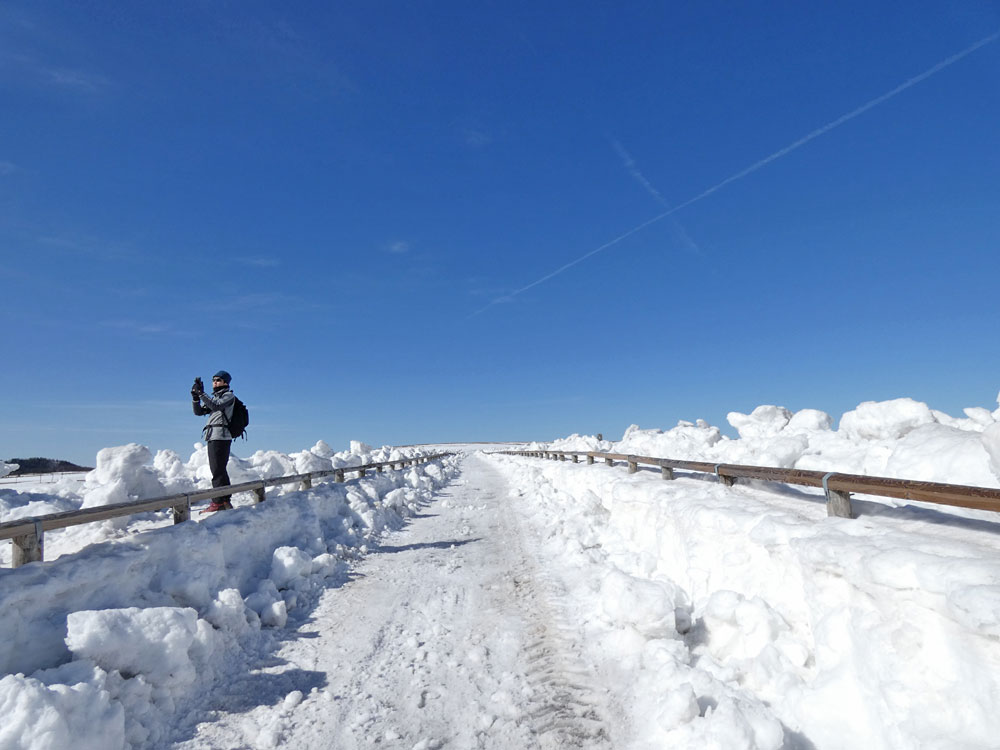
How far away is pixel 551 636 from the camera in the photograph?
4852 millimetres

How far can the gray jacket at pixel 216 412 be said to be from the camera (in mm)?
8062

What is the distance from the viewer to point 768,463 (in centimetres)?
866

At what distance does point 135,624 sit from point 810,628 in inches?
185

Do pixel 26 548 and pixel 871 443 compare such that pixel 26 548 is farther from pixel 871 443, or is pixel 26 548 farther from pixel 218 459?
pixel 871 443

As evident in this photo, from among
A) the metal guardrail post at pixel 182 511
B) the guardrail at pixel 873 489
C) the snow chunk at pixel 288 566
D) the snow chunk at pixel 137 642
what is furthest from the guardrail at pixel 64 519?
the guardrail at pixel 873 489

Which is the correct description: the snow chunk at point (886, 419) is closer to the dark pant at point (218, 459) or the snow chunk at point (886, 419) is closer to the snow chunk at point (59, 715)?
the dark pant at point (218, 459)

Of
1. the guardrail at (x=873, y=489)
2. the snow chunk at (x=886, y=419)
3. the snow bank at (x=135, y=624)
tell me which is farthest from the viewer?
the snow chunk at (x=886, y=419)

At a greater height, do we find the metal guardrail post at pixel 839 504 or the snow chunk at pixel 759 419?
the snow chunk at pixel 759 419

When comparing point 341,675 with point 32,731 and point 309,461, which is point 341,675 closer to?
point 32,731

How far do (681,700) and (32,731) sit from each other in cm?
360

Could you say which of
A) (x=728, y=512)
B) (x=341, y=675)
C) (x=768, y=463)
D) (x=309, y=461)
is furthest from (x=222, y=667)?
(x=309, y=461)

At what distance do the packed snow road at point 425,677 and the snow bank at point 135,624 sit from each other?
12.8 inches

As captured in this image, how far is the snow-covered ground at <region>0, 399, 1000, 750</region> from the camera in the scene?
9.12 ft

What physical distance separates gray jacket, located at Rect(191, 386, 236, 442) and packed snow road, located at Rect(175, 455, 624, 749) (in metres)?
3.22
